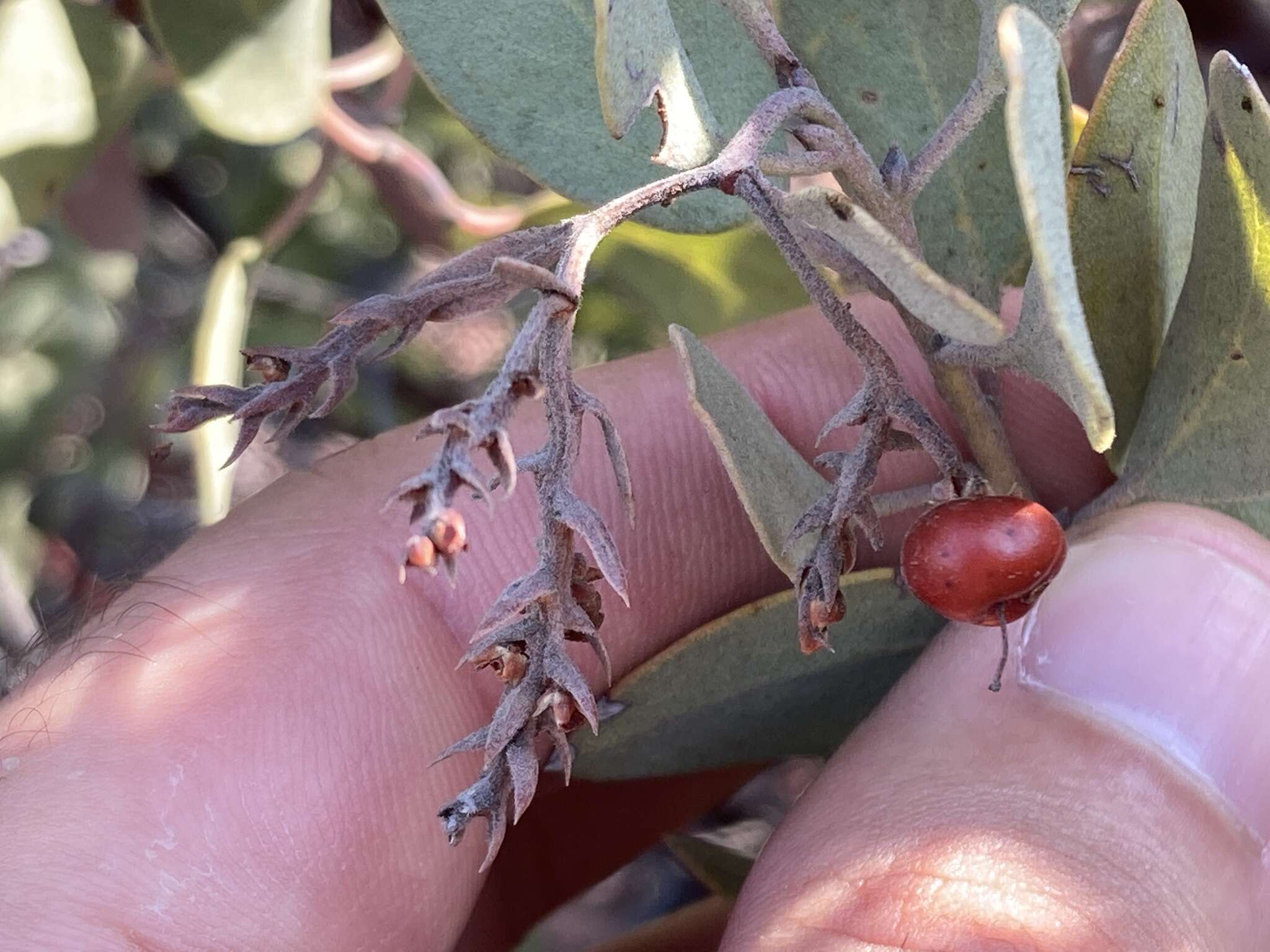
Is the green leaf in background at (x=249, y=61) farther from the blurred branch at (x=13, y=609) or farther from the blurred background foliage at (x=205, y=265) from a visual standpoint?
the blurred branch at (x=13, y=609)

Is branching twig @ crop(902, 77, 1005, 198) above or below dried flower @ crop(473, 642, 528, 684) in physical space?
above

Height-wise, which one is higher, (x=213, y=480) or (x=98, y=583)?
(x=213, y=480)

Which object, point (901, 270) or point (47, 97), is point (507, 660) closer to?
point (901, 270)

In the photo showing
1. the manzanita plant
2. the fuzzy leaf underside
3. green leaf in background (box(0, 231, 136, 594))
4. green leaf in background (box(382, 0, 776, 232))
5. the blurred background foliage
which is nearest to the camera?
the fuzzy leaf underside

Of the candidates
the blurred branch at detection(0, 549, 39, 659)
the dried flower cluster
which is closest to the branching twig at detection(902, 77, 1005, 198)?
the dried flower cluster

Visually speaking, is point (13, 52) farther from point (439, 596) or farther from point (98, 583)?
point (439, 596)

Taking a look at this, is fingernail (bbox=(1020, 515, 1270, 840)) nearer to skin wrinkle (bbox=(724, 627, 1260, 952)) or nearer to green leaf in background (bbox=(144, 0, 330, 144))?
skin wrinkle (bbox=(724, 627, 1260, 952))

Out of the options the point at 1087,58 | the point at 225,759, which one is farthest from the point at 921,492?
the point at 1087,58

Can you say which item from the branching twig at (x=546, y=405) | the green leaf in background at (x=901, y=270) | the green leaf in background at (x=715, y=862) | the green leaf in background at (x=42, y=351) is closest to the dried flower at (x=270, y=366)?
the branching twig at (x=546, y=405)
